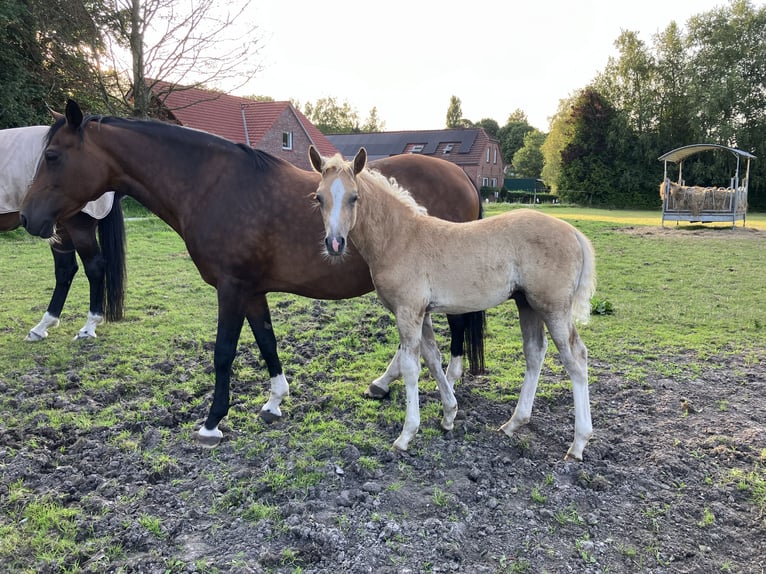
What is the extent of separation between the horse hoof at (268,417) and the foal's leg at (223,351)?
38 cm

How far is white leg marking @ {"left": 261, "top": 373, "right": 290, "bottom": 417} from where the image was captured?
165 inches

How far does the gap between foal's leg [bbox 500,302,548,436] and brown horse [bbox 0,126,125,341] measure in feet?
16.8

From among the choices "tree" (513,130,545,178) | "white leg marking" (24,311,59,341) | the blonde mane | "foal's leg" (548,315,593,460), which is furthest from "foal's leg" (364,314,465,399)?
"tree" (513,130,545,178)

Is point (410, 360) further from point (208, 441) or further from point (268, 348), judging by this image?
point (208, 441)

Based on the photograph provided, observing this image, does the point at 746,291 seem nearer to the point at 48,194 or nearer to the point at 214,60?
the point at 48,194

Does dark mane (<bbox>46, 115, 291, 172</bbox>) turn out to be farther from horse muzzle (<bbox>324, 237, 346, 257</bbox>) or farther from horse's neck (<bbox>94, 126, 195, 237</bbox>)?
horse muzzle (<bbox>324, 237, 346, 257</bbox>)

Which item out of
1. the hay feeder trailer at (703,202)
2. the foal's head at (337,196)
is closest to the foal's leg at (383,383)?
the foal's head at (337,196)

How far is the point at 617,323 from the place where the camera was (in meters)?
6.98

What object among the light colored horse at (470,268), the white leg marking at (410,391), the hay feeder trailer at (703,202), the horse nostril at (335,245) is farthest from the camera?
the hay feeder trailer at (703,202)

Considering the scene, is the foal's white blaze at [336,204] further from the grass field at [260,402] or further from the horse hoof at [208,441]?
the horse hoof at [208,441]

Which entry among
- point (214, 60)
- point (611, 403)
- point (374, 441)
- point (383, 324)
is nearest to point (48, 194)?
point (374, 441)

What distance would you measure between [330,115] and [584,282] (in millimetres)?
85127

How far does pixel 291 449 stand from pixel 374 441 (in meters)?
0.60

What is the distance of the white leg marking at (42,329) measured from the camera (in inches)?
240
